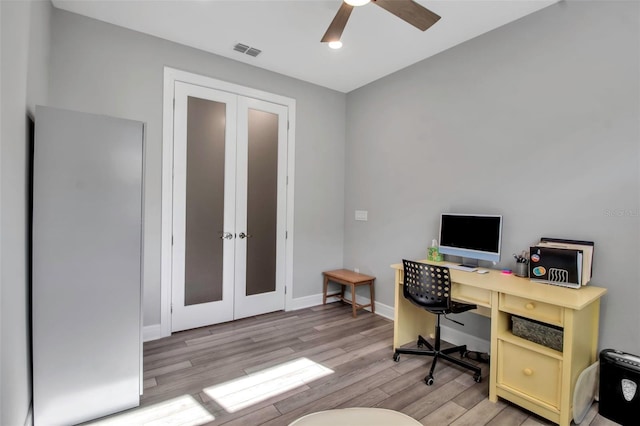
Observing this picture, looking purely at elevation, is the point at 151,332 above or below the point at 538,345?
below

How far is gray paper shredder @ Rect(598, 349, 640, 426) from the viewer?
1.93m

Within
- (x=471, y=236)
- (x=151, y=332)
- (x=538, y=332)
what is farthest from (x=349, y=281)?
(x=151, y=332)

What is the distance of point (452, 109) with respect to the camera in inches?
130

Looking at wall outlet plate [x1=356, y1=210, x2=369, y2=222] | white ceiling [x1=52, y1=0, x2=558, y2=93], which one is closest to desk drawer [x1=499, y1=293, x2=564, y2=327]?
wall outlet plate [x1=356, y1=210, x2=369, y2=222]

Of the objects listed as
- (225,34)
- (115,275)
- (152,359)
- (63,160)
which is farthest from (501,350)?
(225,34)

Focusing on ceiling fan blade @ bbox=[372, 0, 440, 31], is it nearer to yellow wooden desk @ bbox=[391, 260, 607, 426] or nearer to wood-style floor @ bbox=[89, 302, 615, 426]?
yellow wooden desk @ bbox=[391, 260, 607, 426]

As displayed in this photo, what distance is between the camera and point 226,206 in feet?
12.0

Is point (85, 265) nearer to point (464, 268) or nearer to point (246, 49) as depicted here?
point (246, 49)

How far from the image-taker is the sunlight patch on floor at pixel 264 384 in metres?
2.24

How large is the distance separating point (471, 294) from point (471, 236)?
65 centimetres

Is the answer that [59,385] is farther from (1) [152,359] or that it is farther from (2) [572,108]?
(2) [572,108]

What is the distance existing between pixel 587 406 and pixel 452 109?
106 inches

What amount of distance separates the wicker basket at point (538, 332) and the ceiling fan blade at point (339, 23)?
2.51 meters

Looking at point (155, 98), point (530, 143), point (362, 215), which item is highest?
point (155, 98)
